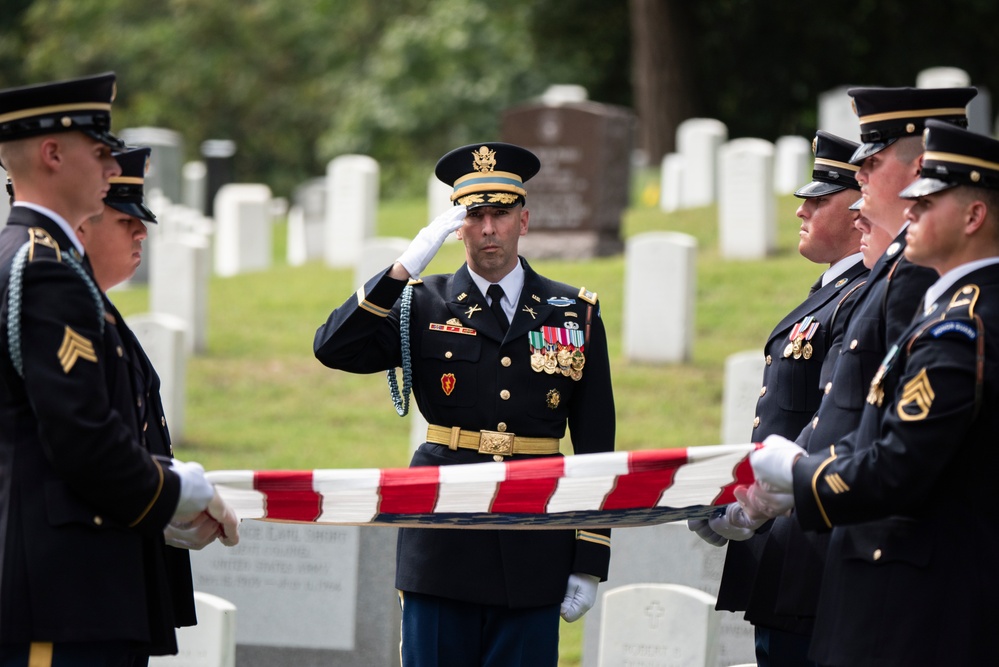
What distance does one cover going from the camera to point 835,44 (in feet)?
93.0

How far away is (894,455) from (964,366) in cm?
26

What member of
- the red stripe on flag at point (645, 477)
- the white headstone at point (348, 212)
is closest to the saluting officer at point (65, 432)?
the red stripe on flag at point (645, 477)

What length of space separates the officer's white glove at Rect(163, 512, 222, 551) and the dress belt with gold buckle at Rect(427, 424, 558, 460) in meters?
0.90

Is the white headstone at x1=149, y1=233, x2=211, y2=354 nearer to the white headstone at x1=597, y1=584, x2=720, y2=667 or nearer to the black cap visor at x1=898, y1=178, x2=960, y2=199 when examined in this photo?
the white headstone at x1=597, y1=584, x2=720, y2=667

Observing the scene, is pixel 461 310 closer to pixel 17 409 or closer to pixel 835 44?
pixel 17 409

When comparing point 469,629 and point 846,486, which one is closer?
point 846,486

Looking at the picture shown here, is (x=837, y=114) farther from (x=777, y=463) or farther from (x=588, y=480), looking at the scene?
(x=777, y=463)

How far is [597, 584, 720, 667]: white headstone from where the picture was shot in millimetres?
5762

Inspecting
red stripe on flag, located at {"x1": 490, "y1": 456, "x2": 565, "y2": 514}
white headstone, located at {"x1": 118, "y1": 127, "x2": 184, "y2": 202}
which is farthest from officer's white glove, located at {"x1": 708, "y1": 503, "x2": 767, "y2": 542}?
white headstone, located at {"x1": 118, "y1": 127, "x2": 184, "y2": 202}

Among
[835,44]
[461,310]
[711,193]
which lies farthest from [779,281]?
[835,44]

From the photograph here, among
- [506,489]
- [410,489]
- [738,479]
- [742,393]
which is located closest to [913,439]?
[738,479]

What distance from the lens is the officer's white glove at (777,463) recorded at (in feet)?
12.1

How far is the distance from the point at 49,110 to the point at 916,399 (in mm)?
2160

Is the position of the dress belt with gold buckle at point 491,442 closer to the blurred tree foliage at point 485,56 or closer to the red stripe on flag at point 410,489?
the red stripe on flag at point 410,489
